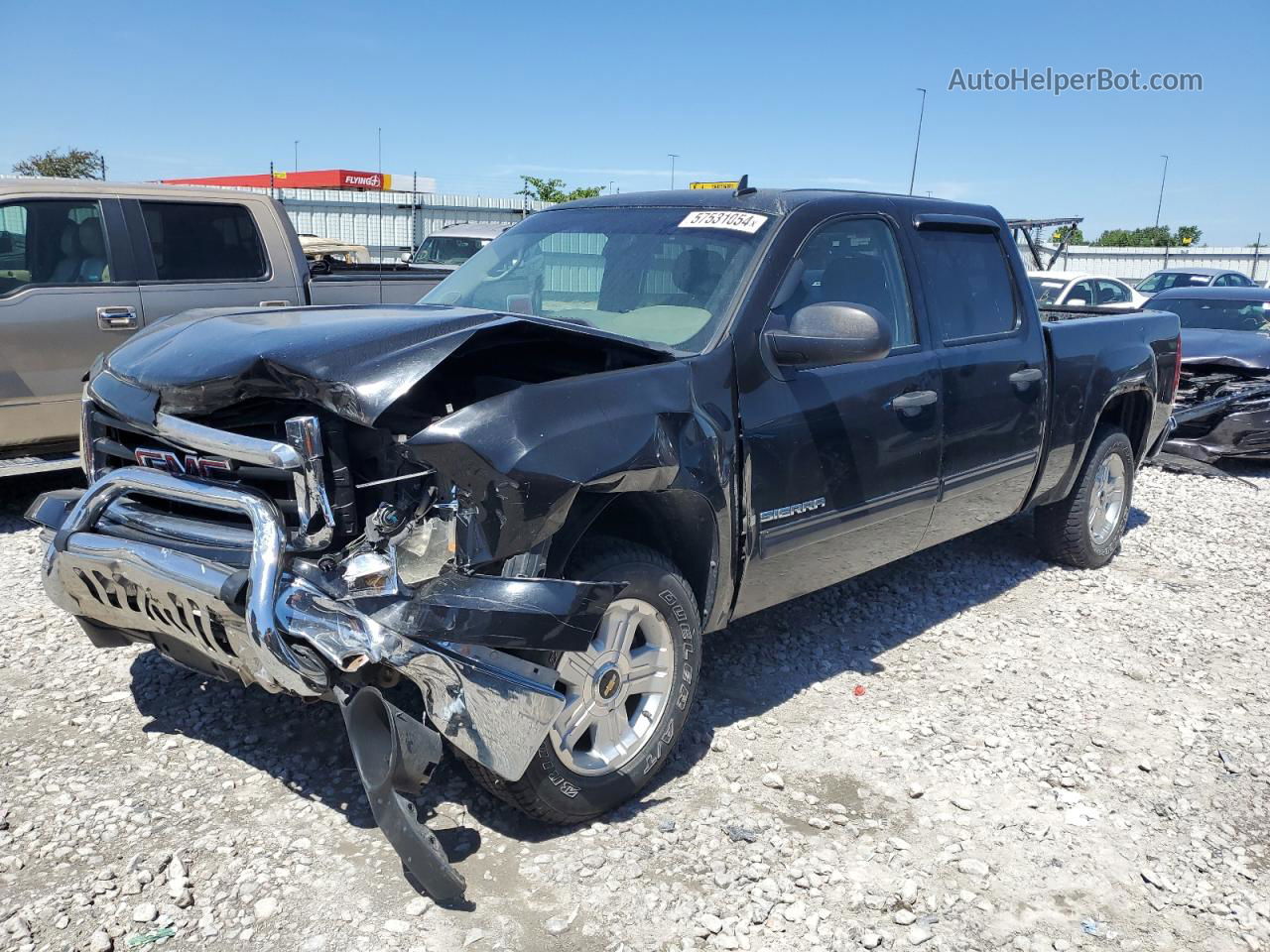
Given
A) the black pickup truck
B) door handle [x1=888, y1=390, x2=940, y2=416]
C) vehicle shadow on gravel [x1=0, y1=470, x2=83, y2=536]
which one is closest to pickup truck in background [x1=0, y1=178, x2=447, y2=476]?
vehicle shadow on gravel [x1=0, y1=470, x2=83, y2=536]

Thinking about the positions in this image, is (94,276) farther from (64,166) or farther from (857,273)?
(64,166)

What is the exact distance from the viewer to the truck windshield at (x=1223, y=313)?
1084 cm

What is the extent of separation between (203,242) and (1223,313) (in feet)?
33.3

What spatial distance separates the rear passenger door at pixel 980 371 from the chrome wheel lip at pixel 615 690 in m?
1.75

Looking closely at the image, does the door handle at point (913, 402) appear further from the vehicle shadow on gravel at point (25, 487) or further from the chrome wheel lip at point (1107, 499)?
the vehicle shadow on gravel at point (25, 487)

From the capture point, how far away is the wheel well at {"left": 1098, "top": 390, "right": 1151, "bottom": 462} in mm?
6027

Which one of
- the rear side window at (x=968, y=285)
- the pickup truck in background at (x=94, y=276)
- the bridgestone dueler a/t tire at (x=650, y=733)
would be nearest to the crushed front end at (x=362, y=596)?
the bridgestone dueler a/t tire at (x=650, y=733)

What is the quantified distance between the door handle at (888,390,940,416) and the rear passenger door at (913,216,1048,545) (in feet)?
0.44

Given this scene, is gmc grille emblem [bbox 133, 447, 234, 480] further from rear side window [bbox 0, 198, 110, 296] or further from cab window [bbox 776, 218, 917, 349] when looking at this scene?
rear side window [bbox 0, 198, 110, 296]

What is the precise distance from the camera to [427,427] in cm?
257

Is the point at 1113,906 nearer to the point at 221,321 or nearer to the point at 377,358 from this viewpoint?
the point at 377,358

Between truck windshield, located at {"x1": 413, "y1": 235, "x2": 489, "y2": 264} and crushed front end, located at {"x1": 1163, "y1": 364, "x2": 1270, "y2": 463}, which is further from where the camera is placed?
truck windshield, located at {"x1": 413, "y1": 235, "x2": 489, "y2": 264}

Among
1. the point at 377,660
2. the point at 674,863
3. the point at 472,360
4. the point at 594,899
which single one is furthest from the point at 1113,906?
the point at 472,360

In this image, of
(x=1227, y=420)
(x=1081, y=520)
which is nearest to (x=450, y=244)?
(x=1227, y=420)
